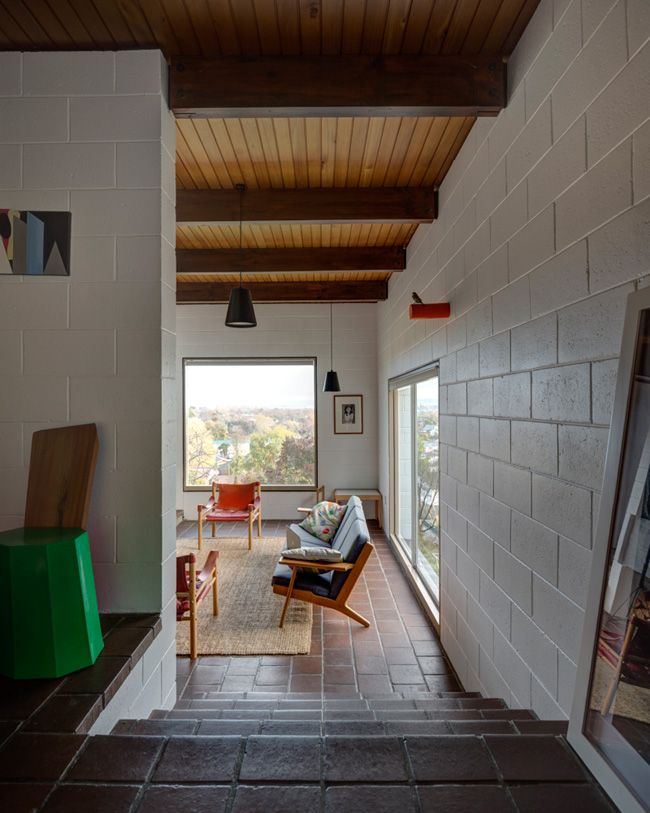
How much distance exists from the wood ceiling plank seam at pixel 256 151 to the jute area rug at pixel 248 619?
3.25 meters

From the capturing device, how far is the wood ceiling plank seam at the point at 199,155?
2.72 metres

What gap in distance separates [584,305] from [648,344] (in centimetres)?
39

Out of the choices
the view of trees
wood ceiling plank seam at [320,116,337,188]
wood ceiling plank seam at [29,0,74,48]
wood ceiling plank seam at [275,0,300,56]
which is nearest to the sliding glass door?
wood ceiling plank seam at [320,116,337,188]

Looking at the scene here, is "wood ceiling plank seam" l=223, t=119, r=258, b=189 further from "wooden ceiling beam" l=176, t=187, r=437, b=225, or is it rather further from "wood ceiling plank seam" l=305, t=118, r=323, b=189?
"wood ceiling plank seam" l=305, t=118, r=323, b=189

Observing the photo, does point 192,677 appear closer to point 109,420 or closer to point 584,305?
point 109,420

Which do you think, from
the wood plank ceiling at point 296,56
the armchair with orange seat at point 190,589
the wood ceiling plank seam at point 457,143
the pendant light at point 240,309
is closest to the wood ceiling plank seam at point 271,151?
the wood plank ceiling at point 296,56

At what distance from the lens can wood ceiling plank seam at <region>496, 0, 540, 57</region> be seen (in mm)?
1817

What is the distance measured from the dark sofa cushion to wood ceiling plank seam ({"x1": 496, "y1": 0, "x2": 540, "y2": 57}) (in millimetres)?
3372

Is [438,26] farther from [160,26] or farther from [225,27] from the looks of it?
[160,26]

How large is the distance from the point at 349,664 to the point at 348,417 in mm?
4166

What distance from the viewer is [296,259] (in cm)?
487

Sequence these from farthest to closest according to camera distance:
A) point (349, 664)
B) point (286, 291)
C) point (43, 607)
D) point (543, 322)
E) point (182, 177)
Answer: point (286, 291) < point (182, 177) < point (349, 664) < point (543, 322) < point (43, 607)

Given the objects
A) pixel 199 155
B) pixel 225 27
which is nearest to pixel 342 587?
pixel 199 155

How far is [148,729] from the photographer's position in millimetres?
1484
